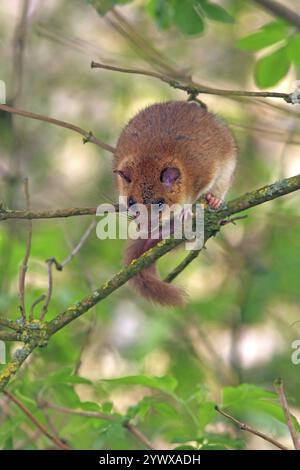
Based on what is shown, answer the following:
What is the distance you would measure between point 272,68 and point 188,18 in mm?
479

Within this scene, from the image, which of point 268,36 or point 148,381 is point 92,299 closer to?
point 148,381

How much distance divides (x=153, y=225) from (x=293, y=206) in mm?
1503

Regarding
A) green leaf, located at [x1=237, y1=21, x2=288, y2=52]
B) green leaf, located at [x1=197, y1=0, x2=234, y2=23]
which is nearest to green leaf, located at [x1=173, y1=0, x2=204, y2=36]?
green leaf, located at [x1=197, y1=0, x2=234, y2=23]

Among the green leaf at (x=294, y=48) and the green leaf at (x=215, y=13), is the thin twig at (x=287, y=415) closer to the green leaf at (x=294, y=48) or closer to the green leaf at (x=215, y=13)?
the green leaf at (x=215, y=13)

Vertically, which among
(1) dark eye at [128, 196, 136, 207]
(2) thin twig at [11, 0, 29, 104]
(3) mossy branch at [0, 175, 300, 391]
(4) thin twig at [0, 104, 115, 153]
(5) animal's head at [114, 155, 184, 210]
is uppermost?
(2) thin twig at [11, 0, 29, 104]

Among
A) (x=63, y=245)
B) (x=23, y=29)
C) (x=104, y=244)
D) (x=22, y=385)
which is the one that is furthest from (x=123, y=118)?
(x=22, y=385)

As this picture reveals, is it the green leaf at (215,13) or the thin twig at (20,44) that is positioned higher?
the thin twig at (20,44)

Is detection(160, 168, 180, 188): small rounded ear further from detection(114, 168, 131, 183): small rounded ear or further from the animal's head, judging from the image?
detection(114, 168, 131, 183): small rounded ear

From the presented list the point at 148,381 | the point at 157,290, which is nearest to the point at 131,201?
the point at 157,290

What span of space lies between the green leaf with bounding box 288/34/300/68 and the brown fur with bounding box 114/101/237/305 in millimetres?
488

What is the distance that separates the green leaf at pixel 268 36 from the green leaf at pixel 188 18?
0.77ft

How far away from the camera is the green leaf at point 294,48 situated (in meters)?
2.99

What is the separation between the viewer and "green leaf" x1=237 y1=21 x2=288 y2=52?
117 inches

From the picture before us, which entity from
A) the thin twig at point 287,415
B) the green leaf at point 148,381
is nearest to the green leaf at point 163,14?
the green leaf at point 148,381
